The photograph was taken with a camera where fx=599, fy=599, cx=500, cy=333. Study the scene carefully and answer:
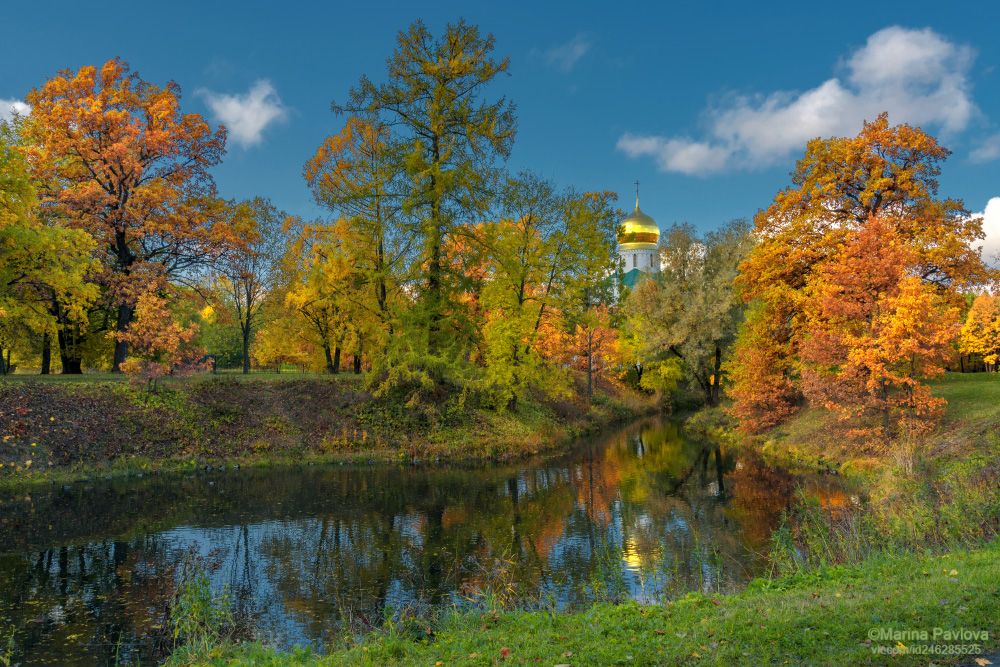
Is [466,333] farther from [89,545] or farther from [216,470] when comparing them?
[89,545]

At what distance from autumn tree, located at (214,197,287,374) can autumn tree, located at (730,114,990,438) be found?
24224 millimetres

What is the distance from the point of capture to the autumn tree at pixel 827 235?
24391 millimetres

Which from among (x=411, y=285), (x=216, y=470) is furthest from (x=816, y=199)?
(x=216, y=470)

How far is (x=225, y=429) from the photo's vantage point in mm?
24531

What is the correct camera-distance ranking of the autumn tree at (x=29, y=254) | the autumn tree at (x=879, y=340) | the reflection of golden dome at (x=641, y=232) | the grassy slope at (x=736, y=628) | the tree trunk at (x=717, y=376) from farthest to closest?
the reflection of golden dome at (x=641, y=232)
the tree trunk at (x=717, y=376)
the autumn tree at (x=29, y=254)
the autumn tree at (x=879, y=340)
the grassy slope at (x=736, y=628)

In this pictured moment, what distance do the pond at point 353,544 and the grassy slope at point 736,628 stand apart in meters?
1.40

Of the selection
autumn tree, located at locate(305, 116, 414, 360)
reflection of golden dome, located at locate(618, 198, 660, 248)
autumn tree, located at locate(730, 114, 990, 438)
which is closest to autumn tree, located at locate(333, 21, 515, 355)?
autumn tree, located at locate(305, 116, 414, 360)

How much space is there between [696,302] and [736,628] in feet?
107

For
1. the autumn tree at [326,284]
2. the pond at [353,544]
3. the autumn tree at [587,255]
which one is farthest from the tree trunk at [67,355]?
the autumn tree at [587,255]

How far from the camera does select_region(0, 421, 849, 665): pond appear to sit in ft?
31.2

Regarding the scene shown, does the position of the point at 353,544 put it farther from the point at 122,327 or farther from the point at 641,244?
the point at 641,244

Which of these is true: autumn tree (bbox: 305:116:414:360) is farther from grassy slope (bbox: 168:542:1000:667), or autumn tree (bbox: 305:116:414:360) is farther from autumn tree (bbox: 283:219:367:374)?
grassy slope (bbox: 168:542:1000:667)

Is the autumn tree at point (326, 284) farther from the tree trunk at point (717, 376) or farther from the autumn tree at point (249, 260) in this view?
the tree trunk at point (717, 376)

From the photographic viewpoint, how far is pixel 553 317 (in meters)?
A: 31.6
